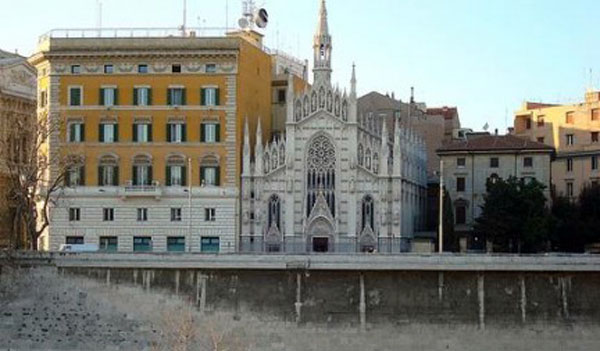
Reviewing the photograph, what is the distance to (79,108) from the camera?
80.1 meters

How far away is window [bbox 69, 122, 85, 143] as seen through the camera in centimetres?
8012

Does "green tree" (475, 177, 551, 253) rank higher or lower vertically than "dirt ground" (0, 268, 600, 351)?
higher

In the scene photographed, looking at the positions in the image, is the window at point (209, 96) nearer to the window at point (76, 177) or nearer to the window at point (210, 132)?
the window at point (210, 132)

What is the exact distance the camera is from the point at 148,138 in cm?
7969

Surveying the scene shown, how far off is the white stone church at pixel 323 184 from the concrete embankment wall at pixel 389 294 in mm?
14117

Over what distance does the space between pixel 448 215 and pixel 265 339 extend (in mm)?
27308

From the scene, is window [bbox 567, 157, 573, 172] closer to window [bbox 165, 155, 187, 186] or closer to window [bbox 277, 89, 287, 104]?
window [bbox 277, 89, 287, 104]

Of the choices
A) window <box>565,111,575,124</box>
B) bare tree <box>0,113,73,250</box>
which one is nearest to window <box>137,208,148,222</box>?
bare tree <box>0,113,73,250</box>

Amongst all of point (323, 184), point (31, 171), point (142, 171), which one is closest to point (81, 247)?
point (142, 171)

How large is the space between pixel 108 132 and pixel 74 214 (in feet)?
19.5

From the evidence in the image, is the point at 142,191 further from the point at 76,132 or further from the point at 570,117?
the point at 570,117

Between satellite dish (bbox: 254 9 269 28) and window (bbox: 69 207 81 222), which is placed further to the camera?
satellite dish (bbox: 254 9 269 28)

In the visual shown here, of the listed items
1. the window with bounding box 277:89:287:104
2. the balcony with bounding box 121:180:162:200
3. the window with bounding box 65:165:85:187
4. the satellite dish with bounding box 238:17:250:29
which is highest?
the satellite dish with bounding box 238:17:250:29

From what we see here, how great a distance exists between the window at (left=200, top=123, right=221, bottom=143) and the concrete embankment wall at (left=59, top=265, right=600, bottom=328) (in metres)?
15.9
